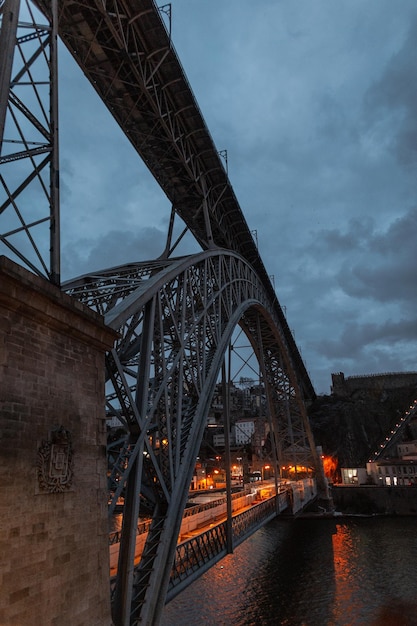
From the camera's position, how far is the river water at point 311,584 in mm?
23281

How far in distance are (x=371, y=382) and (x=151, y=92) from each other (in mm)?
91283

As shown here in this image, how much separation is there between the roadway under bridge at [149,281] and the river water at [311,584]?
11717 mm

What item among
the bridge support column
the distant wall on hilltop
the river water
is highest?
the distant wall on hilltop

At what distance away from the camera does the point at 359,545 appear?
3788cm

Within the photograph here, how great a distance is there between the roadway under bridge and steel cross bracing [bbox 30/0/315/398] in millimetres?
43

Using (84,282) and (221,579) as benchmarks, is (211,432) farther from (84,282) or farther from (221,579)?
(84,282)

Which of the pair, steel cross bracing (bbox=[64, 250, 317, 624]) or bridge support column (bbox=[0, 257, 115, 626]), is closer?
bridge support column (bbox=[0, 257, 115, 626])

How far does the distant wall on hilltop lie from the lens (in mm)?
94688

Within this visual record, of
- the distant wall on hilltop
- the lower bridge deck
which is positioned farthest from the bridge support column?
the distant wall on hilltop

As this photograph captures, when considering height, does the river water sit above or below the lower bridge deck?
below

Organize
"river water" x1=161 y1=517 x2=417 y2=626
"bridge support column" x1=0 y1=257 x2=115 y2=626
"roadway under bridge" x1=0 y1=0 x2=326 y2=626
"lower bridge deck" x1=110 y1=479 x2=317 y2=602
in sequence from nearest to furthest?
1. "bridge support column" x1=0 y1=257 x2=115 y2=626
2. "roadway under bridge" x1=0 y1=0 x2=326 y2=626
3. "lower bridge deck" x1=110 y1=479 x2=317 y2=602
4. "river water" x1=161 y1=517 x2=417 y2=626

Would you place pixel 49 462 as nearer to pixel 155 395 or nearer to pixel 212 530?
pixel 155 395

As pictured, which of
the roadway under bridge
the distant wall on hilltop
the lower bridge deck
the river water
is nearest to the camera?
the roadway under bridge

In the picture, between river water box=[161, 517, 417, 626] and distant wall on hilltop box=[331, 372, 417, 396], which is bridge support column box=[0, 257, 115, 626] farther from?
distant wall on hilltop box=[331, 372, 417, 396]
